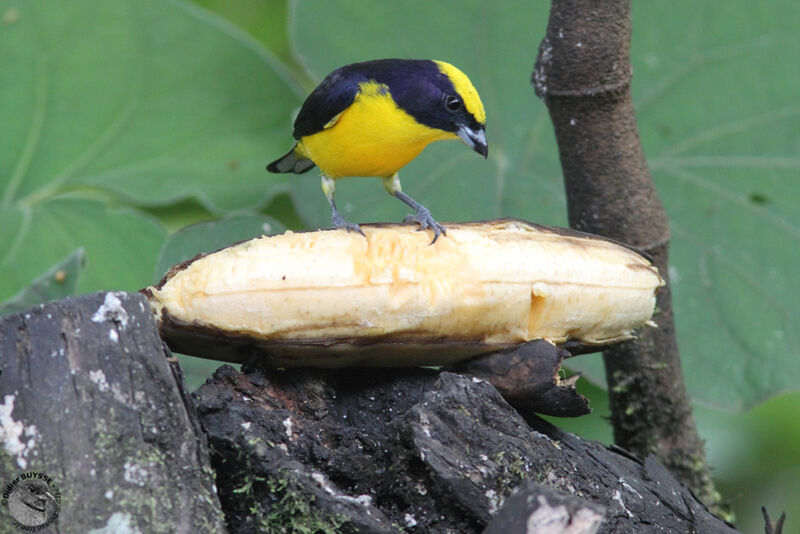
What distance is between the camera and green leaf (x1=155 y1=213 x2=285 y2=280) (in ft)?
5.69

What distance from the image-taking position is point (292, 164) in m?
1.92

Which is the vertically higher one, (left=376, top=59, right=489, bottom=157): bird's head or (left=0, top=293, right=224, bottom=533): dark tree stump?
(left=376, top=59, right=489, bottom=157): bird's head

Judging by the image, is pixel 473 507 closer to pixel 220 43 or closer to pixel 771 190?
pixel 771 190

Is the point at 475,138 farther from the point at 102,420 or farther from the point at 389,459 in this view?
the point at 102,420

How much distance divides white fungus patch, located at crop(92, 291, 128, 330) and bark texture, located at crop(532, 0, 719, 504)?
0.83 metres

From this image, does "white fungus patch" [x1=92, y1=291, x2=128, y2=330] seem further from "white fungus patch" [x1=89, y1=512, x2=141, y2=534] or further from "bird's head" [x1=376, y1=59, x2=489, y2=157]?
"bird's head" [x1=376, y1=59, x2=489, y2=157]

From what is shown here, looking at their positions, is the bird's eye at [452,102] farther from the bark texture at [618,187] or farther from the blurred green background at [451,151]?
the blurred green background at [451,151]

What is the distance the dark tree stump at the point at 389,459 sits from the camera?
0.99m

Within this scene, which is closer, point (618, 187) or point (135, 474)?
point (135, 474)

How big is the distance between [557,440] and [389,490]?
27cm

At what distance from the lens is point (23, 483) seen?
89 centimetres

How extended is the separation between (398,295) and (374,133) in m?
0.55

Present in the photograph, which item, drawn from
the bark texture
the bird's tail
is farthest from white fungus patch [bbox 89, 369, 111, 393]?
the bird's tail

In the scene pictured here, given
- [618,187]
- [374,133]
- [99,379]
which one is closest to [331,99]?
[374,133]
